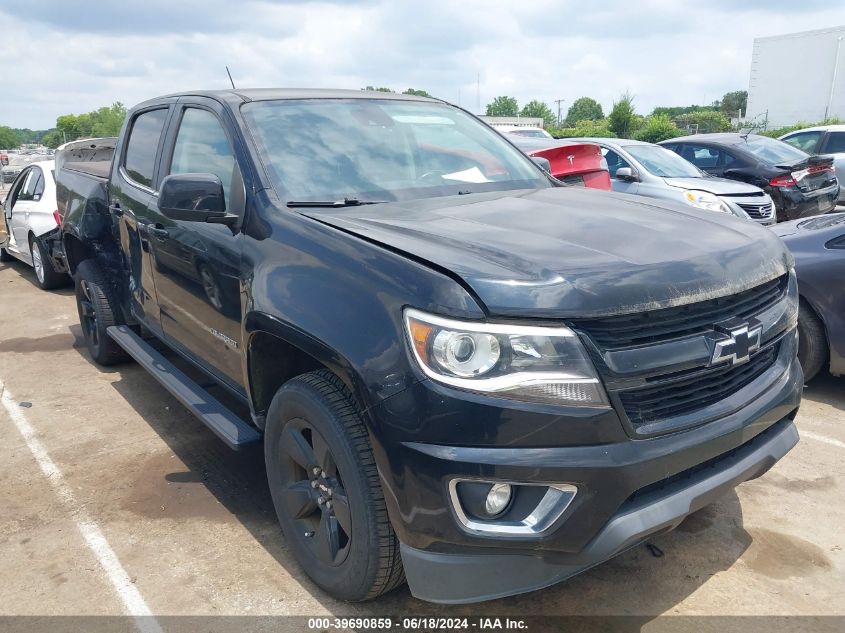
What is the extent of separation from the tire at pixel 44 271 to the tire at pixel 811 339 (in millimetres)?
7998

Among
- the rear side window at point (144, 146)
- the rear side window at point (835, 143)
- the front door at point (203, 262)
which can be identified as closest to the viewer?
the front door at point (203, 262)

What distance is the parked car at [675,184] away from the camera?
8.50 m

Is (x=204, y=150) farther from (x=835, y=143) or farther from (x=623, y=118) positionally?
(x=623, y=118)

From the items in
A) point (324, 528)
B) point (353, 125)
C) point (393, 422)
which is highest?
point (353, 125)

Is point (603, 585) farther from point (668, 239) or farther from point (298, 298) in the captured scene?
point (298, 298)

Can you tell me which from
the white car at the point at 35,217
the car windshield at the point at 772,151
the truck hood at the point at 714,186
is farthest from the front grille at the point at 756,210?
the white car at the point at 35,217

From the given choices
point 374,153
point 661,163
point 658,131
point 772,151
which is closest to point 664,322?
point 374,153

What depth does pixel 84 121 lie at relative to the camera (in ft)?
504

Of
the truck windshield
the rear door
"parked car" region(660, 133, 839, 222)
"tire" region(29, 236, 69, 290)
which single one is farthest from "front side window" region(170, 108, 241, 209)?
"parked car" region(660, 133, 839, 222)

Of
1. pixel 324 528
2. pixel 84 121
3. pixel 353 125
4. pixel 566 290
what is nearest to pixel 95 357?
pixel 353 125

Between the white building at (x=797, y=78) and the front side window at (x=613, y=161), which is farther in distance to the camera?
the white building at (x=797, y=78)

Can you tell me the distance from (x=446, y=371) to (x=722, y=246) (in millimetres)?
1154

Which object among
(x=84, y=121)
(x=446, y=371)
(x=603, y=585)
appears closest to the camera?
(x=446, y=371)

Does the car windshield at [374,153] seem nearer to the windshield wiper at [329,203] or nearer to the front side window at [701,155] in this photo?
the windshield wiper at [329,203]
